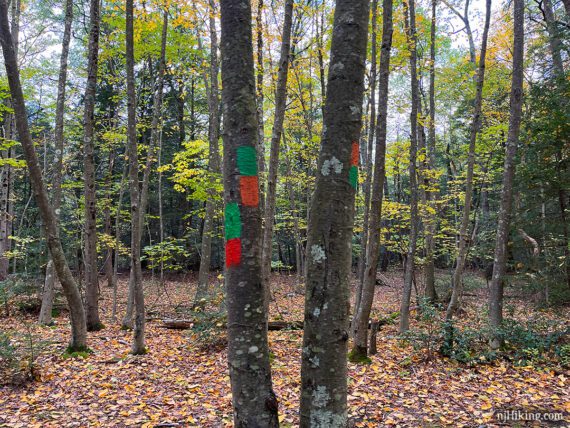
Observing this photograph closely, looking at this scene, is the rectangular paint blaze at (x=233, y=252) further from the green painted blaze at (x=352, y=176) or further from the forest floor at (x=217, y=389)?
the forest floor at (x=217, y=389)

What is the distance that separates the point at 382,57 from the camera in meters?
5.88

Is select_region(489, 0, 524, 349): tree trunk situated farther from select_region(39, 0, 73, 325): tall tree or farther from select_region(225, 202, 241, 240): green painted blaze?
select_region(39, 0, 73, 325): tall tree

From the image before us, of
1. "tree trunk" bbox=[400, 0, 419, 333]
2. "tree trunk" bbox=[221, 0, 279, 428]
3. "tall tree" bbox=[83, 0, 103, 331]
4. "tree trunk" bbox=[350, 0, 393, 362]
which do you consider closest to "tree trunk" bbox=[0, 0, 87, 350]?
"tall tree" bbox=[83, 0, 103, 331]

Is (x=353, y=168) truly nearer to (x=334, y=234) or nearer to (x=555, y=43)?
(x=334, y=234)

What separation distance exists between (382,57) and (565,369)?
5775 mm

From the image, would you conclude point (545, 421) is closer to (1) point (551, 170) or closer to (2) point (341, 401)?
(2) point (341, 401)

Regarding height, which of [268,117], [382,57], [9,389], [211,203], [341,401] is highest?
[268,117]

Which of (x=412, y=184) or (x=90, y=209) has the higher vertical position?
(x=412, y=184)

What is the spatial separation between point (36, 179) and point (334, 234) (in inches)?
209

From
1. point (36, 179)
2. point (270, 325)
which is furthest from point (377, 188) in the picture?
point (36, 179)

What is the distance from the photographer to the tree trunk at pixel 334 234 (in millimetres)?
2199

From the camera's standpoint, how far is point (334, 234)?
2.26m

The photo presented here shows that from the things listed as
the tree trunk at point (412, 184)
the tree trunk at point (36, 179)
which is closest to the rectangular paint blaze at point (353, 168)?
the tree trunk at point (36, 179)

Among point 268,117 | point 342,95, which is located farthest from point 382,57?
point 268,117
